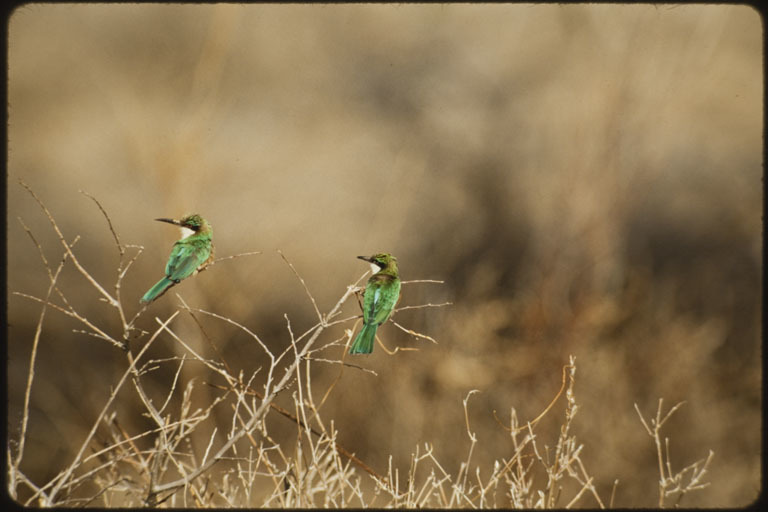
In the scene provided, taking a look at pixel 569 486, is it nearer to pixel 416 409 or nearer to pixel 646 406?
pixel 646 406

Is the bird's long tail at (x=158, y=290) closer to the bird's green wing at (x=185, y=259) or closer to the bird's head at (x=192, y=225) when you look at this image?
the bird's green wing at (x=185, y=259)

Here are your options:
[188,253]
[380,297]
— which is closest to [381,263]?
[380,297]

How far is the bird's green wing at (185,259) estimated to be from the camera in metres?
1.72

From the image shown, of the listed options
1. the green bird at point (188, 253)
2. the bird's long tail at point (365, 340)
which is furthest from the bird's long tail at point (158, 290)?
the bird's long tail at point (365, 340)

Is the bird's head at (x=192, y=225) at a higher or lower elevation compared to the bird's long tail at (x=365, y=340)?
higher

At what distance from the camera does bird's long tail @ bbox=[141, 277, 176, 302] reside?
1.57m

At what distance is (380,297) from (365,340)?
0.12 metres

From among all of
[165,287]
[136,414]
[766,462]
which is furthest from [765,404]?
[136,414]

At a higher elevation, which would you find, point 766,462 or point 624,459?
point 766,462

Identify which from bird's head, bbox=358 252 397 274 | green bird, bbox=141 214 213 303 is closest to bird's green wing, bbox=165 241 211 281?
green bird, bbox=141 214 213 303

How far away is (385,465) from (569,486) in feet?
6.22

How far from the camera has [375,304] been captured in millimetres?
1573

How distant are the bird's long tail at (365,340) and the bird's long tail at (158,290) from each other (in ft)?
1.77

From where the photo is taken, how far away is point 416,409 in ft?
16.7
